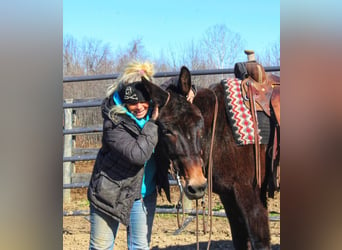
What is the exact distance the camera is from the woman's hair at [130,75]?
1.57m

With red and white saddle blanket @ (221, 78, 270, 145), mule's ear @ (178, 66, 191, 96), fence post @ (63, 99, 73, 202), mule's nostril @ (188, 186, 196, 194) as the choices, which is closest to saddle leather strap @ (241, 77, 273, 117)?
red and white saddle blanket @ (221, 78, 270, 145)

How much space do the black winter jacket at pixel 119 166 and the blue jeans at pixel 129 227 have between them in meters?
0.05

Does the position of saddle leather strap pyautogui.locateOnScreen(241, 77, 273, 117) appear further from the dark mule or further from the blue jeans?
the blue jeans

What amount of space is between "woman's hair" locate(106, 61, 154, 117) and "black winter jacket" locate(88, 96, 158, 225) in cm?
3

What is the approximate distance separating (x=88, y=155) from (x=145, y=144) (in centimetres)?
190

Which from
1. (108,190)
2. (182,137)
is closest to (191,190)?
(182,137)

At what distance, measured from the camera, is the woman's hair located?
1572mm

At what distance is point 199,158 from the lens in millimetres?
1611
